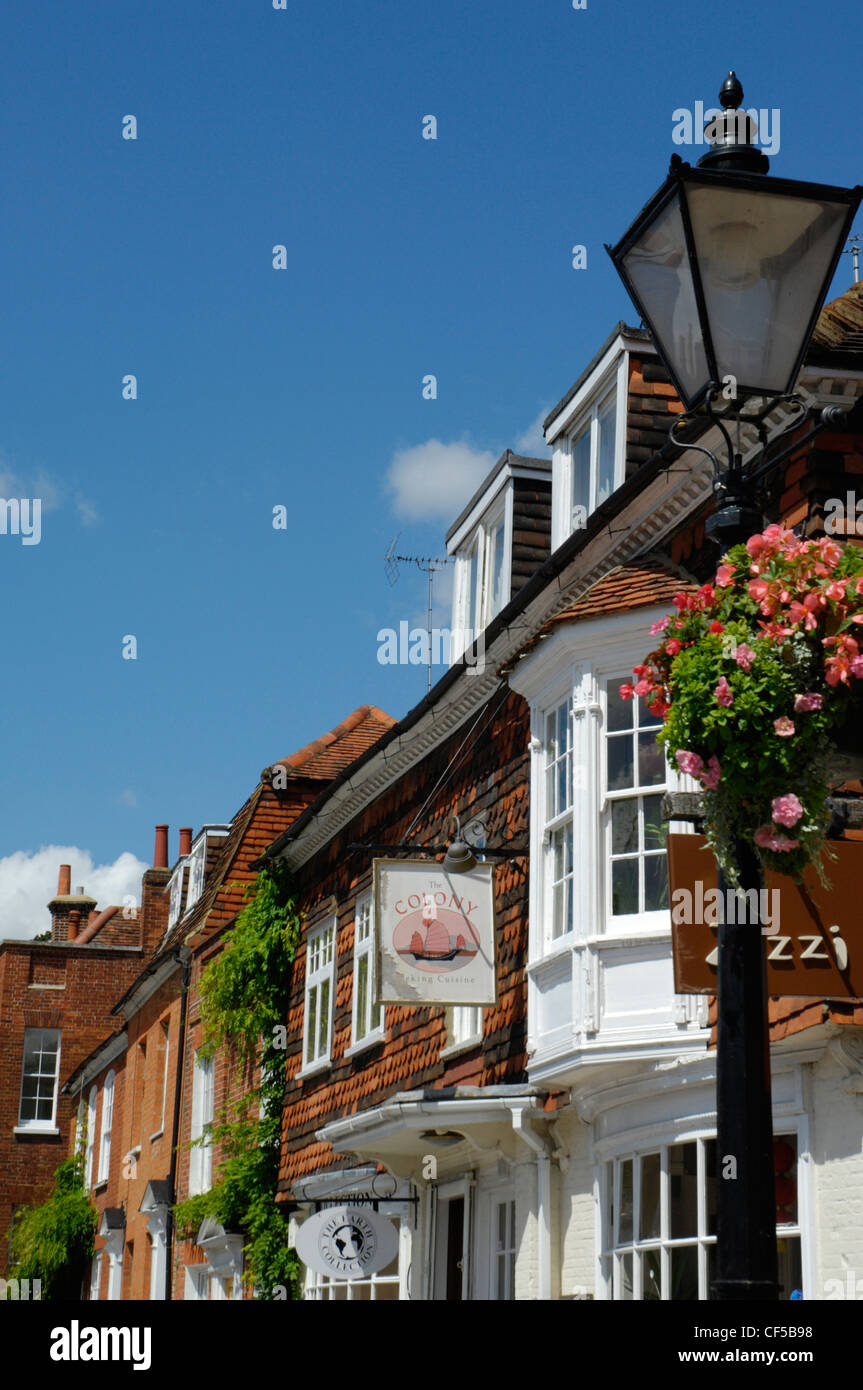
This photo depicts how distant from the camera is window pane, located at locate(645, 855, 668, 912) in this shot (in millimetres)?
11188

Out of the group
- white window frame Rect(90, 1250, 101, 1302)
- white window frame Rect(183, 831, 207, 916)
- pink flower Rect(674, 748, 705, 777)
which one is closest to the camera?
pink flower Rect(674, 748, 705, 777)

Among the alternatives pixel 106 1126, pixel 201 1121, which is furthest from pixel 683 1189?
pixel 106 1126

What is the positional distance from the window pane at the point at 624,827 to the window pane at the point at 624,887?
0.09 meters

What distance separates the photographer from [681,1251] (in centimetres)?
1049

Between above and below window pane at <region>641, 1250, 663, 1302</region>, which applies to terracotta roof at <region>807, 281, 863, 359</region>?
above

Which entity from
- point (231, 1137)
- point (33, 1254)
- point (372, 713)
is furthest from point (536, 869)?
point (33, 1254)

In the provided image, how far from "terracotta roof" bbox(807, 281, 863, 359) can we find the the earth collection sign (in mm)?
4996

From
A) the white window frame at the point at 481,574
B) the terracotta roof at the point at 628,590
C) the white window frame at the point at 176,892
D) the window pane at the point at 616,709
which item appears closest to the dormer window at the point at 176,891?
the white window frame at the point at 176,892

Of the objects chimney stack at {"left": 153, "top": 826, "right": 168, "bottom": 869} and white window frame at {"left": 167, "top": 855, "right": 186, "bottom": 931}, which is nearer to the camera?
white window frame at {"left": 167, "top": 855, "right": 186, "bottom": 931}

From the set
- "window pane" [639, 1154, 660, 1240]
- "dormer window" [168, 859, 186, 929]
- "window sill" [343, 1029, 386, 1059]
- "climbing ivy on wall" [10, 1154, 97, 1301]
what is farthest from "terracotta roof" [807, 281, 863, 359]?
"climbing ivy on wall" [10, 1154, 97, 1301]

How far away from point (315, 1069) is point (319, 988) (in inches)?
39.0

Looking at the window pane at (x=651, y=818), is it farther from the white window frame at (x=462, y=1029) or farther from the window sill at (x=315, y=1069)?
the window sill at (x=315, y=1069)

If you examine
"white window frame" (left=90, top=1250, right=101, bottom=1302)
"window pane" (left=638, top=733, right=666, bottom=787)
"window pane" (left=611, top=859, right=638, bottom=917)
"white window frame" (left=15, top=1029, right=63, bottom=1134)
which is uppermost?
"window pane" (left=638, top=733, right=666, bottom=787)

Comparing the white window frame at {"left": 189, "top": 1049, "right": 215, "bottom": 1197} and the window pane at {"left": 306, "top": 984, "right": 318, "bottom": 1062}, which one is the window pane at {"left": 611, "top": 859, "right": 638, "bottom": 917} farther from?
the white window frame at {"left": 189, "top": 1049, "right": 215, "bottom": 1197}
